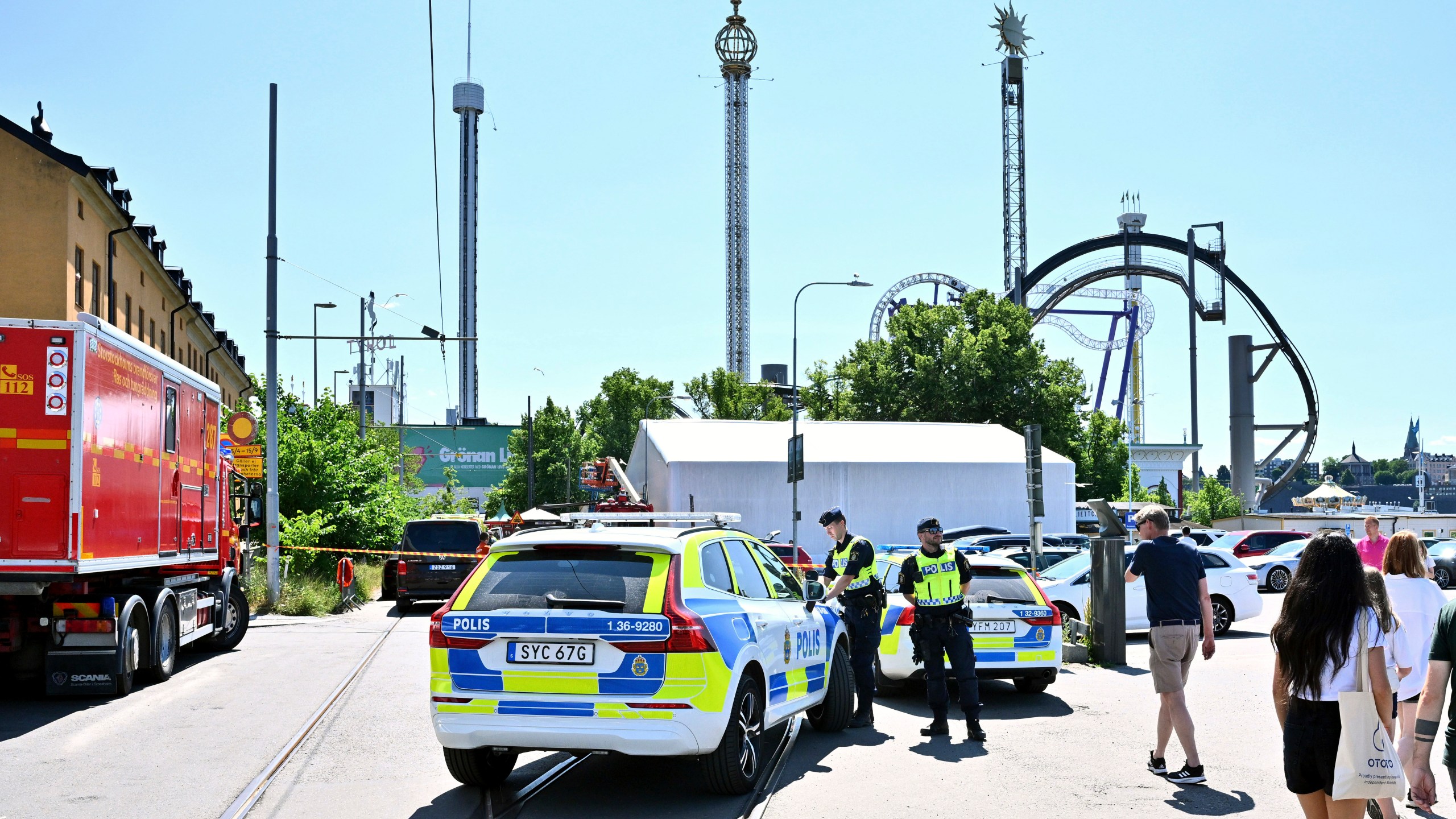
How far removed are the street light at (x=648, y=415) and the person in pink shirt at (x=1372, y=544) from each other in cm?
2680

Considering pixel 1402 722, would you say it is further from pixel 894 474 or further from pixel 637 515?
pixel 894 474

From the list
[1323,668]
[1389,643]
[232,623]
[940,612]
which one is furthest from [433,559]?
[1323,668]

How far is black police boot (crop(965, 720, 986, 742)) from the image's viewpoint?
Result: 920 cm

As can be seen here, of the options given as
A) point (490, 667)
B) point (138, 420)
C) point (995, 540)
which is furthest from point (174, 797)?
point (995, 540)

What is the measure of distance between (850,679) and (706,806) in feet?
9.54

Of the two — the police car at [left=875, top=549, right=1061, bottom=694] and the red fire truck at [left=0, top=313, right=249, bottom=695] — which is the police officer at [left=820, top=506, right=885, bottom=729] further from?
the red fire truck at [left=0, top=313, right=249, bottom=695]

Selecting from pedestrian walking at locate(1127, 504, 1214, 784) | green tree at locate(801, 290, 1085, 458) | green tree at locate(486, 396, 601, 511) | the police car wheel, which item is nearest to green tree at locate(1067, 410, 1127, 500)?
green tree at locate(801, 290, 1085, 458)

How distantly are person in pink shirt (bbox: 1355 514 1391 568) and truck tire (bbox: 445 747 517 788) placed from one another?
1007 cm

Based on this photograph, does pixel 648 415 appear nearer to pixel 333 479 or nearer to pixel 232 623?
pixel 333 479

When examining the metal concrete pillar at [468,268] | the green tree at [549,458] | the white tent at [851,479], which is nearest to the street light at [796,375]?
the white tent at [851,479]

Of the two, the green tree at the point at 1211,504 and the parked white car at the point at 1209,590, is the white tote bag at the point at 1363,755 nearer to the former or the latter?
the parked white car at the point at 1209,590

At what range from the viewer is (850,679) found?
9.79 m

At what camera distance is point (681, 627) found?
6.71 meters

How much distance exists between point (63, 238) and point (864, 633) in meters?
23.8
